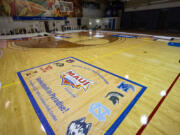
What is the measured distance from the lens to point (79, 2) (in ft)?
37.6

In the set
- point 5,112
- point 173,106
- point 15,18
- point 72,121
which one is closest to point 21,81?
point 5,112

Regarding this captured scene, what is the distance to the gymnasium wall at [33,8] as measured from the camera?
750 centimetres

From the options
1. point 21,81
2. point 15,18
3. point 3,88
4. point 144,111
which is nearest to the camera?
point 144,111

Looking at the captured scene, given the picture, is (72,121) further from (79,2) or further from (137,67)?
(79,2)

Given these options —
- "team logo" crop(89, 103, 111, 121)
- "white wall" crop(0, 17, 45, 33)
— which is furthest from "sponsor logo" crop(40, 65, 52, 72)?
"white wall" crop(0, 17, 45, 33)

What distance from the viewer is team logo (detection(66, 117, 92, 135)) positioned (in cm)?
96

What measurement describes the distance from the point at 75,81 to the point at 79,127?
89 centimetres

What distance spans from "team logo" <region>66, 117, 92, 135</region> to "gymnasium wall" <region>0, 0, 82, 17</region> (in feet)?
34.5

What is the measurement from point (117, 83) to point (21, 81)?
1.86 meters

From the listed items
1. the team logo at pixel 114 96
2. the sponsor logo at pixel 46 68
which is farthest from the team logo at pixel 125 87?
the sponsor logo at pixel 46 68

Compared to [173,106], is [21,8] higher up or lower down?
higher up

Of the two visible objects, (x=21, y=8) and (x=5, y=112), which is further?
(x=21, y=8)

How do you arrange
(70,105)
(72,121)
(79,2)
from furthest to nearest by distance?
1. (79,2)
2. (70,105)
3. (72,121)

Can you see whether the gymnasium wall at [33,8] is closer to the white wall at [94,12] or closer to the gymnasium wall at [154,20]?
the white wall at [94,12]
